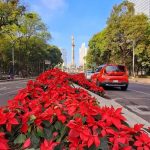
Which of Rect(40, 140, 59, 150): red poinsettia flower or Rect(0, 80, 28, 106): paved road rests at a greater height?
Rect(40, 140, 59, 150): red poinsettia flower

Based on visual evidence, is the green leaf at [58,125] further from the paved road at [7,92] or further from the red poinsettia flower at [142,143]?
the paved road at [7,92]

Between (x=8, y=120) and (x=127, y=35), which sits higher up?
(x=127, y=35)

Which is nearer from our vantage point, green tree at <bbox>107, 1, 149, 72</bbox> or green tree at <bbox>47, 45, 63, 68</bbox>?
green tree at <bbox>107, 1, 149, 72</bbox>

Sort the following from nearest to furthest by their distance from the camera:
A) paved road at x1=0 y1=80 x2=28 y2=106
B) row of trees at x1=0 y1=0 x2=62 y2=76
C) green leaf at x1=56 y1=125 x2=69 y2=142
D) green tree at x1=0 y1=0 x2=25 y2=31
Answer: green leaf at x1=56 y1=125 x2=69 y2=142 → paved road at x1=0 y1=80 x2=28 y2=106 → green tree at x1=0 y1=0 x2=25 y2=31 → row of trees at x1=0 y1=0 x2=62 y2=76

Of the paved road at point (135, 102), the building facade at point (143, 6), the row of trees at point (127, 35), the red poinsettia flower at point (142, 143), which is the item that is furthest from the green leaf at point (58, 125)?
the building facade at point (143, 6)

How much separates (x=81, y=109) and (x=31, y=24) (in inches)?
3644

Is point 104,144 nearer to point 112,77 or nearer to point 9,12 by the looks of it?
point 112,77

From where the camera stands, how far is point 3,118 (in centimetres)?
364

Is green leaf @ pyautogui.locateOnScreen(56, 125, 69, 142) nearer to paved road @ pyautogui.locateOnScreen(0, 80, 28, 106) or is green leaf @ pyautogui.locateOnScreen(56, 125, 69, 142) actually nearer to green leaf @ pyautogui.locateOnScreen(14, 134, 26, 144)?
green leaf @ pyautogui.locateOnScreen(14, 134, 26, 144)

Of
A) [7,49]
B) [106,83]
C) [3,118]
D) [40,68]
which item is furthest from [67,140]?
[40,68]

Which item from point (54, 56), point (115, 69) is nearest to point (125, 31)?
point (115, 69)

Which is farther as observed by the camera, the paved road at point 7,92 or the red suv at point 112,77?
the red suv at point 112,77

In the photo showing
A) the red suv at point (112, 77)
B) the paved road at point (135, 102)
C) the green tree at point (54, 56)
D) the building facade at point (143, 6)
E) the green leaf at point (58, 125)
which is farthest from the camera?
the green tree at point (54, 56)

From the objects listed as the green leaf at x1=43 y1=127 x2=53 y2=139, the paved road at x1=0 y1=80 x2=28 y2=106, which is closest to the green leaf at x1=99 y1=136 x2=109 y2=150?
the green leaf at x1=43 y1=127 x2=53 y2=139
